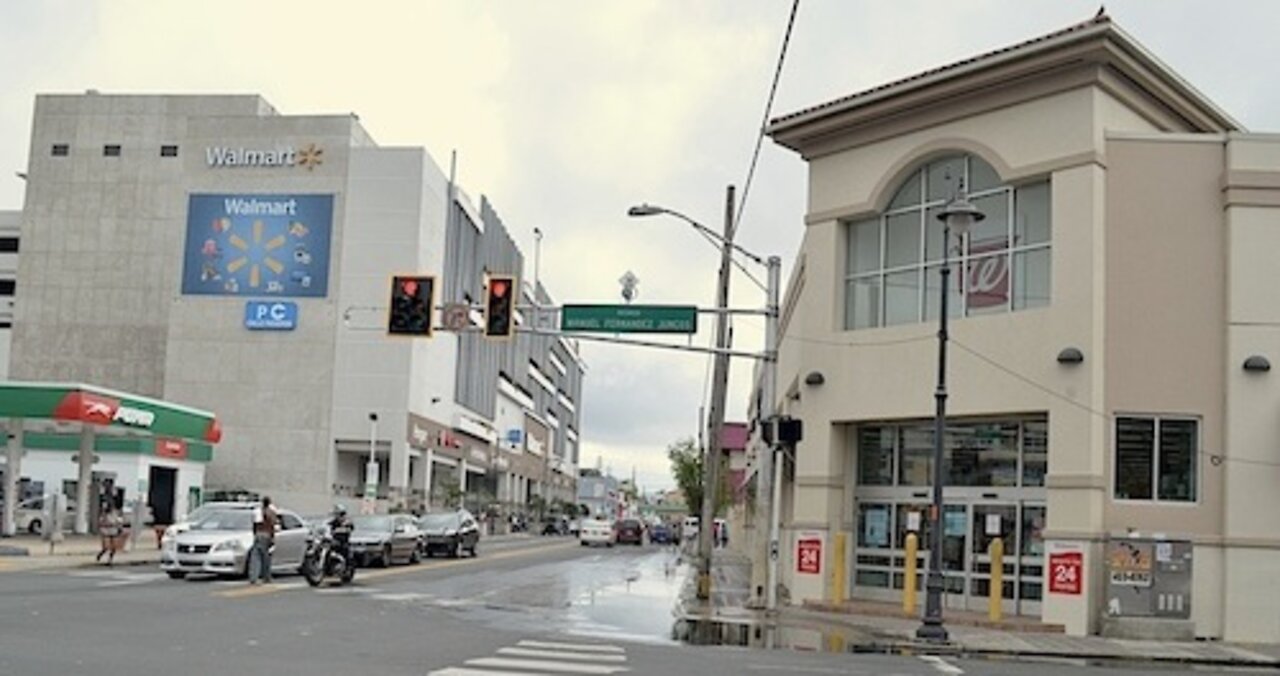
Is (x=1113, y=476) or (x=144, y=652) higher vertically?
(x=1113, y=476)

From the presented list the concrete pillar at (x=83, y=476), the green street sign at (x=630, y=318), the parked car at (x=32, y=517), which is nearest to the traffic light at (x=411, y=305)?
the green street sign at (x=630, y=318)

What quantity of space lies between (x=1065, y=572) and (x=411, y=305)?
555 inches

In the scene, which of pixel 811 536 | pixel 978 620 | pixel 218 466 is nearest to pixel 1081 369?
pixel 978 620

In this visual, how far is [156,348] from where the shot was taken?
8050cm

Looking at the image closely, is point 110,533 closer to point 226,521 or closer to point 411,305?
point 226,521

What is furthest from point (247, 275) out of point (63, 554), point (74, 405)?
point (63, 554)

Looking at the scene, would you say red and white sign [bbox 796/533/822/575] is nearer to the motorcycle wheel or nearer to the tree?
the motorcycle wheel

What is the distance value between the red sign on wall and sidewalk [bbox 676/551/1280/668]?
690 mm

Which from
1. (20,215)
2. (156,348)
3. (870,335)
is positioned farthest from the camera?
(20,215)

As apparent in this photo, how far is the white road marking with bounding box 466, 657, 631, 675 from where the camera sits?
559 inches

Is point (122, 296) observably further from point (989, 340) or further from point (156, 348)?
point (989, 340)

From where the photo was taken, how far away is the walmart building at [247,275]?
76375 mm

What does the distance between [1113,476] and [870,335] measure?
567 centimetres

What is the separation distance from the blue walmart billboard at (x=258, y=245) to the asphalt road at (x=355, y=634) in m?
50.0
